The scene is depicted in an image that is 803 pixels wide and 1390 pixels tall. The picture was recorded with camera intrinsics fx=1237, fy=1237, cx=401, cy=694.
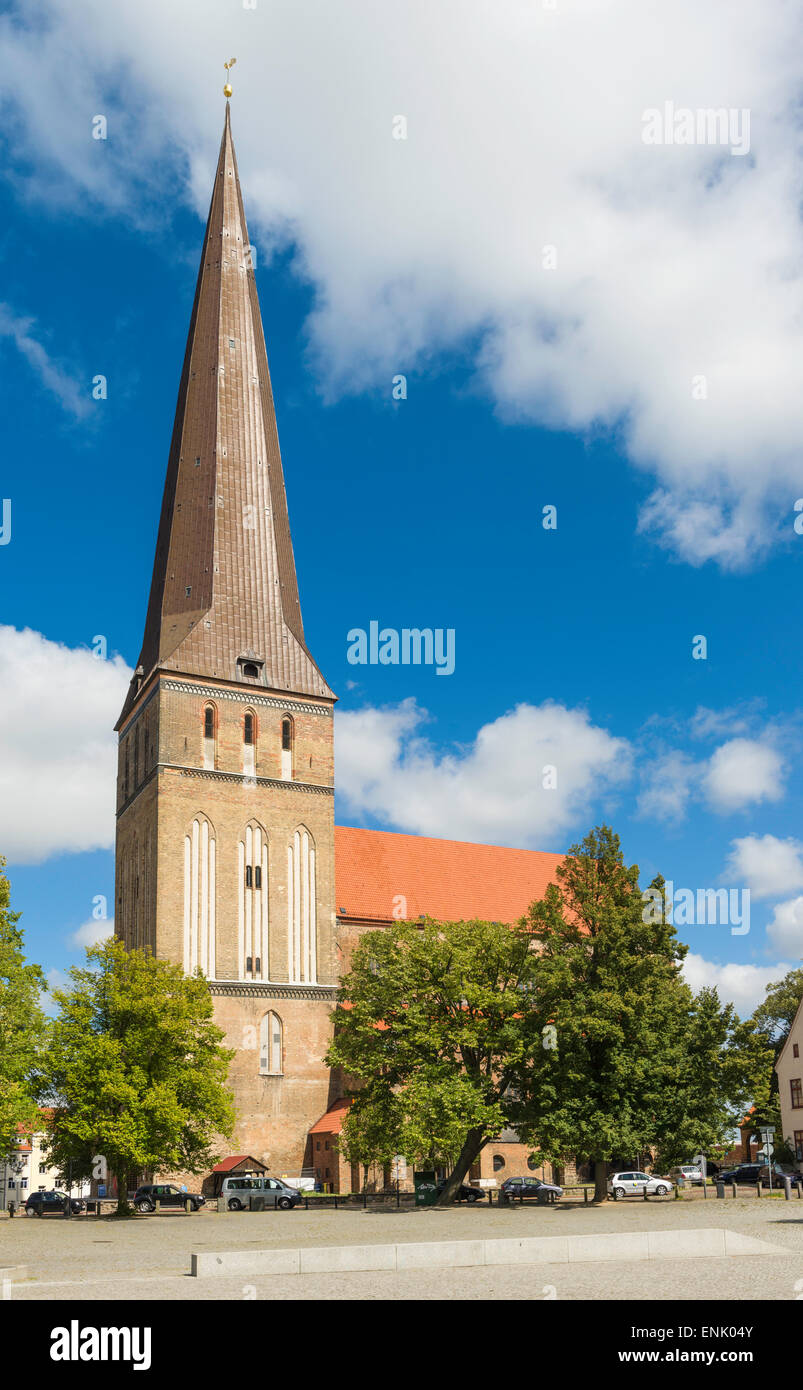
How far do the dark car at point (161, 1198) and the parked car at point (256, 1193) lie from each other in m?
1.23

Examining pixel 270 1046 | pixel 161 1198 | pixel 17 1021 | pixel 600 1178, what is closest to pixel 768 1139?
pixel 600 1178

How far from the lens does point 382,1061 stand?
1542 inches

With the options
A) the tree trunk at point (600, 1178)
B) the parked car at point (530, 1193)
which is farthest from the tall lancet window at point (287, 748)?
the tree trunk at point (600, 1178)

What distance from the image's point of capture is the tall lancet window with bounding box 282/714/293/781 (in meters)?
51.4

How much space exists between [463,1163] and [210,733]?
1966 cm

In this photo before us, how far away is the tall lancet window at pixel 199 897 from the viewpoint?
1849 inches

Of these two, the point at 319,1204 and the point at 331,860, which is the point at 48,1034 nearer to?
the point at 319,1204

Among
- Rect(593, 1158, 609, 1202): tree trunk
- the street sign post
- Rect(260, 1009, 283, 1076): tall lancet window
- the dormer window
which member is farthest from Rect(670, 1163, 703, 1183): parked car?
the dormer window

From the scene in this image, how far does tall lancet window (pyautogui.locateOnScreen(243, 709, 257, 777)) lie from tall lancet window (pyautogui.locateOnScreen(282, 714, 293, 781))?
4.43ft

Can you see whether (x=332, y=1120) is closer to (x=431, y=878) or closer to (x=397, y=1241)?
(x=431, y=878)
